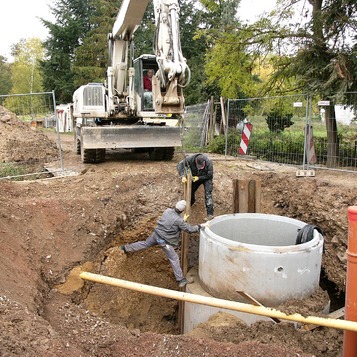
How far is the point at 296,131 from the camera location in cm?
1135

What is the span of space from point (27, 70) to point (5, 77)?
390 centimetres

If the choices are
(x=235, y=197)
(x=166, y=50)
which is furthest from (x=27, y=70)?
(x=235, y=197)

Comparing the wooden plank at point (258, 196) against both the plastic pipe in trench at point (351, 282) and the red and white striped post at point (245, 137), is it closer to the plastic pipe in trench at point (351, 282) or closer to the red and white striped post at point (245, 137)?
the red and white striped post at point (245, 137)

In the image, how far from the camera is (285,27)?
10477 millimetres

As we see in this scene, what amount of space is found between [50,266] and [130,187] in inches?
109

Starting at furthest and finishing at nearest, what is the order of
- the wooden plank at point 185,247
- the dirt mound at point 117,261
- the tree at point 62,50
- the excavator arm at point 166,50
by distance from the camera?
1. the tree at point 62,50
2. the excavator arm at point 166,50
3. the wooden plank at point 185,247
4. the dirt mound at point 117,261

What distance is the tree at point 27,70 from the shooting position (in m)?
38.2

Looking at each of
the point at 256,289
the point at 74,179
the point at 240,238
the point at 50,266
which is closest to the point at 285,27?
the point at 240,238

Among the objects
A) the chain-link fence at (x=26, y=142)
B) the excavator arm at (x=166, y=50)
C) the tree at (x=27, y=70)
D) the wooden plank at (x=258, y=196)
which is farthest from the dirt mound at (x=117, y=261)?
the tree at (x=27, y=70)

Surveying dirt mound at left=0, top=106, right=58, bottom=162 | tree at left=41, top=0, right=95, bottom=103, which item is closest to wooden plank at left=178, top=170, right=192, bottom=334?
dirt mound at left=0, top=106, right=58, bottom=162

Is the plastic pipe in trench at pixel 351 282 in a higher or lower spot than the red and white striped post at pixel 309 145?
lower

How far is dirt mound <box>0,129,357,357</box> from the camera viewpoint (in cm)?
362

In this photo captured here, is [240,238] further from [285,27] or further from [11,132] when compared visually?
[11,132]

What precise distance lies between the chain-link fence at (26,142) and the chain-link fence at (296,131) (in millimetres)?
5301
